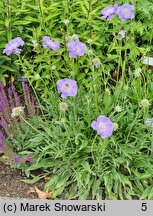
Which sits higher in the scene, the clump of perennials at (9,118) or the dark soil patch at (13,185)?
the clump of perennials at (9,118)

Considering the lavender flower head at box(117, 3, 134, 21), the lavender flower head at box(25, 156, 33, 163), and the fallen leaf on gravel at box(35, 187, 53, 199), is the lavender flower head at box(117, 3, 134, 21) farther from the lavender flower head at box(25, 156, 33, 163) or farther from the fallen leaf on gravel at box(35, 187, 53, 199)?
the fallen leaf on gravel at box(35, 187, 53, 199)

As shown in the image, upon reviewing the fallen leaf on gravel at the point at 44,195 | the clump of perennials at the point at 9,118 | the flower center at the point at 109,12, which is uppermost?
the flower center at the point at 109,12

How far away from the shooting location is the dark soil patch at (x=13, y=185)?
12.4ft

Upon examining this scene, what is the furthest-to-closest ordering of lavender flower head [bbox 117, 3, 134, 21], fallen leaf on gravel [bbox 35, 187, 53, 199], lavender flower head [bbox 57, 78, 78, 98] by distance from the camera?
fallen leaf on gravel [bbox 35, 187, 53, 199]
lavender flower head [bbox 117, 3, 134, 21]
lavender flower head [bbox 57, 78, 78, 98]

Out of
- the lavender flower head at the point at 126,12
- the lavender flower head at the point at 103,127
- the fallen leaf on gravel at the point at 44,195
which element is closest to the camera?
the lavender flower head at the point at 103,127

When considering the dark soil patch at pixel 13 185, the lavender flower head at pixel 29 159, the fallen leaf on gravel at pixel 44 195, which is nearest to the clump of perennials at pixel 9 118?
the lavender flower head at pixel 29 159

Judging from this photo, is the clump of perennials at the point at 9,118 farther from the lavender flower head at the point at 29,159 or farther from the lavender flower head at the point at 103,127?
the lavender flower head at the point at 103,127

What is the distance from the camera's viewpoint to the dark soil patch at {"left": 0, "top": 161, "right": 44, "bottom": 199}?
3787mm

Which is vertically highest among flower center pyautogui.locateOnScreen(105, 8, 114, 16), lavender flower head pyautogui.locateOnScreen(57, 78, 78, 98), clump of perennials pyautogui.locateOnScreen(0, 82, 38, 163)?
flower center pyautogui.locateOnScreen(105, 8, 114, 16)

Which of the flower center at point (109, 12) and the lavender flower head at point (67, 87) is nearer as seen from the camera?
the lavender flower head at point (67, 87)

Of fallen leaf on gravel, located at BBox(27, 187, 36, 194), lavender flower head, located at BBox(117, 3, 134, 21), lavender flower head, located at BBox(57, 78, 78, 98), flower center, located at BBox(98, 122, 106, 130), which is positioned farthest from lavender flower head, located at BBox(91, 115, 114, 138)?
fallen leaf on gravel, located at BBox(27, 187, 36, 194)

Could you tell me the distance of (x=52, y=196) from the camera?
3.73m

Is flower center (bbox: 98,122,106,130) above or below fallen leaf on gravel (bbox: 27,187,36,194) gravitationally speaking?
above

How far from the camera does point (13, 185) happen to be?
3.87m
